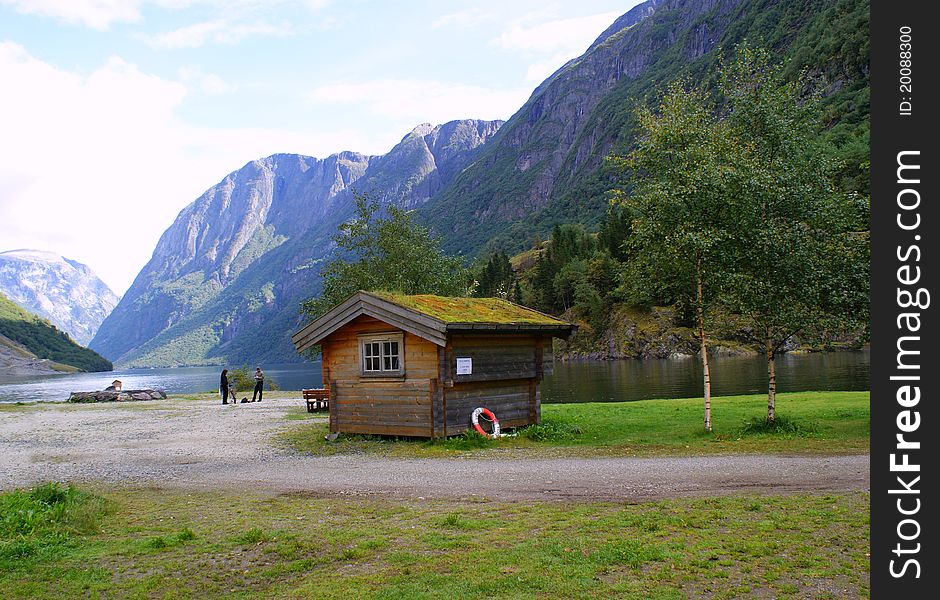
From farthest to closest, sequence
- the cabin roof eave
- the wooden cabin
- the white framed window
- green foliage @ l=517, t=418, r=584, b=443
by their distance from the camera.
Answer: the white framed window → green foliage @ l=517, t=418, r=584, b=443 → the wooden cabin → the cabin roof eave

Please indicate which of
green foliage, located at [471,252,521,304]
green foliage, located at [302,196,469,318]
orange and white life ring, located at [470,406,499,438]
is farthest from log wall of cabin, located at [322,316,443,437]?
green foliage, located at [471,252,521,304]

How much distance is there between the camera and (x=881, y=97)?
21.6 feet

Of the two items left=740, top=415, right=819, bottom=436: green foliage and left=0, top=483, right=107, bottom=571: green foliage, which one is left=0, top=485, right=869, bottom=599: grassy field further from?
left=740, top=415, right=819, bottom=436: green foliage

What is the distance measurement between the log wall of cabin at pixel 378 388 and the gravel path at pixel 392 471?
8.01 feet

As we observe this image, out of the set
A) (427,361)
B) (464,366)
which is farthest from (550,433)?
(427,361)

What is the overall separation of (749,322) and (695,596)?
16.0 metres

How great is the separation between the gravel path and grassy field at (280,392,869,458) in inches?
52.5

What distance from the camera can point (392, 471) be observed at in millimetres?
15203

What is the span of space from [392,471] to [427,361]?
505 centimetres

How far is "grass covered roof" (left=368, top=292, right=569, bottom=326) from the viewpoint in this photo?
1977cm

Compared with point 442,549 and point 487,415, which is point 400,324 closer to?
point 487,415

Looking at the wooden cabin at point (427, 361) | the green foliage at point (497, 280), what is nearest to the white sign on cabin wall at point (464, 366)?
the wooden cabin at point (427, 361)

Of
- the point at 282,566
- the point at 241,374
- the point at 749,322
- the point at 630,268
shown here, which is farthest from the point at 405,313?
the point at 241,374

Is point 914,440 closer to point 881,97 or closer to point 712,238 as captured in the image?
point 881,97
